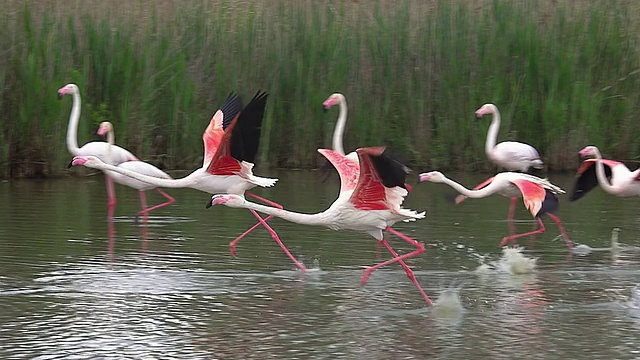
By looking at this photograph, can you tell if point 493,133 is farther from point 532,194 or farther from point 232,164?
point 232,164

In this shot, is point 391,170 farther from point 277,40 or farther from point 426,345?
point 277,40

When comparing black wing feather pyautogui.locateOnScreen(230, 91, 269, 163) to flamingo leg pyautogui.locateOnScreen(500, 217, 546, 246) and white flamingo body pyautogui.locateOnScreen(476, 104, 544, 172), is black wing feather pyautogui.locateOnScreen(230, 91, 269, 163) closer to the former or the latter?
flamingo leg pyautogui.locateOnScreen(500, 217, 546, 246)

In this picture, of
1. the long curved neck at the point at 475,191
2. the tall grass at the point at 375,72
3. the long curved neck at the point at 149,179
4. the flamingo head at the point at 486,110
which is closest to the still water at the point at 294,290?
the long curved neck at the point at 475,191

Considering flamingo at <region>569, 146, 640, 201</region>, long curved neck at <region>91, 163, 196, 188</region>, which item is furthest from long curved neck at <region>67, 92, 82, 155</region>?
flamingo at <region>569, 146, 640, 201</region>

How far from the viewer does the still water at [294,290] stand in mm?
6441

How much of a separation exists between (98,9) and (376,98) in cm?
367

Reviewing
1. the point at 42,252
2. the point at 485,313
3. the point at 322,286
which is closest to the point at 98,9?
the point at 42,252

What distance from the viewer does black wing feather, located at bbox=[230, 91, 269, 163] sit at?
905cm

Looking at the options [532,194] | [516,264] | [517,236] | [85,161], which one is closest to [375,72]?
[517,236]

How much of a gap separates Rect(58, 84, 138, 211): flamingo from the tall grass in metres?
1.12

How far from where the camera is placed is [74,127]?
1264cm

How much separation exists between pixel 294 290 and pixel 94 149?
499 centimetres

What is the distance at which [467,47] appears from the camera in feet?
47.7

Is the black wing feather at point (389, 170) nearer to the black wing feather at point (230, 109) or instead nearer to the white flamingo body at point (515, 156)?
the black wing feather at point (230, 109)
